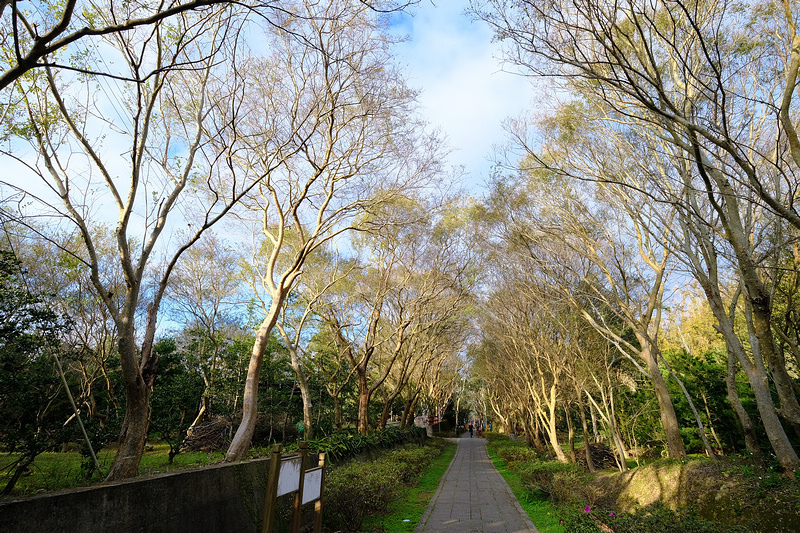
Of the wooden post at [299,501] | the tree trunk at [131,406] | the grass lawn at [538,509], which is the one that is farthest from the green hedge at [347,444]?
the grass lawn at [538,509]

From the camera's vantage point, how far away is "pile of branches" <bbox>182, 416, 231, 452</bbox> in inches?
505

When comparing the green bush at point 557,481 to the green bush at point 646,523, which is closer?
the green bush at point 646,523

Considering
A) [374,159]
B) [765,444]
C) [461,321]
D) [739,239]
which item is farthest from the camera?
[461,321]

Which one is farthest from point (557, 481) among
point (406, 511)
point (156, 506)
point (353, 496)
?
point (156, 506)

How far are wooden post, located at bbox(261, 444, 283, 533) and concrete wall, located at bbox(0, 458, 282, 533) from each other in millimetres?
640

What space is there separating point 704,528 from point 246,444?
557 centimetres

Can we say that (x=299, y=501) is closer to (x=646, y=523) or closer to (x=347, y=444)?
(x=646, y=523)

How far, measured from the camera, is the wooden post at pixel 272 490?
3318mm

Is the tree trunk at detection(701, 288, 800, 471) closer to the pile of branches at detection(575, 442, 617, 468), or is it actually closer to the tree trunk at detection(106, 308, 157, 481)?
the tree trunk at detection(106, 308, 157, 481)

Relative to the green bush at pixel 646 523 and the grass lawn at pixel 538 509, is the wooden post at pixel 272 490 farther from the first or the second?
the grass lawn at pixel 538 509

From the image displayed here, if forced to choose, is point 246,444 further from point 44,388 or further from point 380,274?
point 380,274

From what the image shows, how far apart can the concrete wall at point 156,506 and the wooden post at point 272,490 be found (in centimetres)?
64

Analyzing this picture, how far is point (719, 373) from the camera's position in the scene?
13672 mm

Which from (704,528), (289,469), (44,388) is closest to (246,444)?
(289,469)
